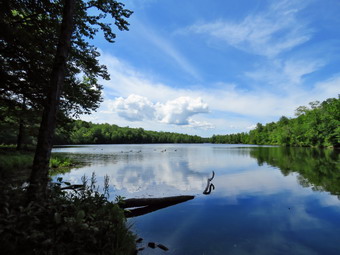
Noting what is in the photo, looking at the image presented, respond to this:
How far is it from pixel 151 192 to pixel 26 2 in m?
12.5

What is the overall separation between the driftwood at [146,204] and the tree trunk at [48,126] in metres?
5.13

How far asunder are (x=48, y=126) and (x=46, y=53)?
205 inches

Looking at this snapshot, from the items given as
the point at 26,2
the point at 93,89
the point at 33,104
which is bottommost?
the point at 33,104

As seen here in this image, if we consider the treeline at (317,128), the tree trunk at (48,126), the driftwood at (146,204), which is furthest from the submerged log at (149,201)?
the treeline at (317,128)

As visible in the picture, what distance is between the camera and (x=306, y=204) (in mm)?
11664

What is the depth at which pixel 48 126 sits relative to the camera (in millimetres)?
4973

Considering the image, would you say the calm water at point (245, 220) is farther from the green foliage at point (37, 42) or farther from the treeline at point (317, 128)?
the treeline at point (317, 128)

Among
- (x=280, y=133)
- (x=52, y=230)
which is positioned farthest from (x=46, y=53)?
(x=280, y=133)

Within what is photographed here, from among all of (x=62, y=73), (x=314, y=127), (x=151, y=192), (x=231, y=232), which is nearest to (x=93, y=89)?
(x=62, y=73)

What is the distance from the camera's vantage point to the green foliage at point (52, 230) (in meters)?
3.35

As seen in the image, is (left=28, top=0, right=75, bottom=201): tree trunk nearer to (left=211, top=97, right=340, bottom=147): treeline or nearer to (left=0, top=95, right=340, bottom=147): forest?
(left=0, top=95, right=340, bottom=147): forest

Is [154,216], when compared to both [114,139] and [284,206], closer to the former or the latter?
[284,206]

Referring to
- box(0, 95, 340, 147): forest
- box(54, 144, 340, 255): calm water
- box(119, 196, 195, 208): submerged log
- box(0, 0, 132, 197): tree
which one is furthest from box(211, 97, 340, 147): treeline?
box(0, 0, 132, 197): tree

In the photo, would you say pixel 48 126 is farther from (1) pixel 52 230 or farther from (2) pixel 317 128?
(2) pixel 317 128
